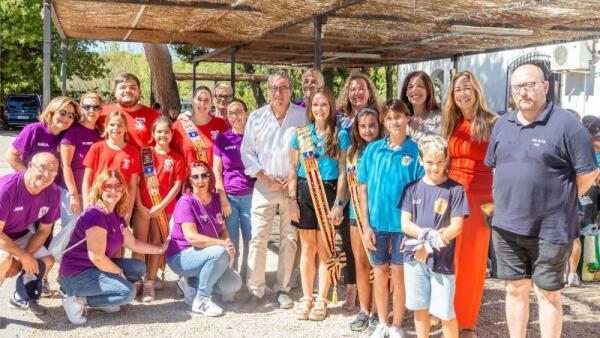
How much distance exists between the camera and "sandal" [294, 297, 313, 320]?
180 inches

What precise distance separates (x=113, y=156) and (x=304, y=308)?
72.4 inches

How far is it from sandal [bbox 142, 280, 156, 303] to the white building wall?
745 centimetres

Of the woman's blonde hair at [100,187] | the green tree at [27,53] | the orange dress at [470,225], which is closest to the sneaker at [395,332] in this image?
the orange dress at [470,225]

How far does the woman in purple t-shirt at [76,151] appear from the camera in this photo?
488 centimetres

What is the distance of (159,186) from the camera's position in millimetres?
4875

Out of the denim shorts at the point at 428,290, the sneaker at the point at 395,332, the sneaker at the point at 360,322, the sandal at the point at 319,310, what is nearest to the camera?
the denim shorts at the point at 428,290

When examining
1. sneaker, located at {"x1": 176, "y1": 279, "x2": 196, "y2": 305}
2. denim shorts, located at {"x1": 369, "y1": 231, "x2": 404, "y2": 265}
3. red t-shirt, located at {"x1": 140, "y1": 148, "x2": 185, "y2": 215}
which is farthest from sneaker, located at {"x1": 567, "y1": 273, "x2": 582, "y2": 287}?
red t-shirt, located at {"x1": 140, "y1": 148, "x2": 185, "y2": 215}

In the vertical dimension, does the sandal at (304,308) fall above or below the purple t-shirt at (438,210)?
below

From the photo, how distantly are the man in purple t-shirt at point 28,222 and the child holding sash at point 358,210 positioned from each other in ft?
Answer: 6.71

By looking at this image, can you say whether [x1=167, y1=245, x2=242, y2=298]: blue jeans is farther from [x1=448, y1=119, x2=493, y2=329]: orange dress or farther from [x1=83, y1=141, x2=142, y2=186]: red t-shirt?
[x1=448, y1=119, x2=493, y2=329]: orange dress

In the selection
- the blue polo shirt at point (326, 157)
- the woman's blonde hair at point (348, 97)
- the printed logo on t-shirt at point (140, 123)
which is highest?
the woman's blonde hair at point (348, 97)

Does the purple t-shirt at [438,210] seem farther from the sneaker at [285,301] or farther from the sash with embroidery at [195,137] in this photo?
the sash with embroidery at [195,137]

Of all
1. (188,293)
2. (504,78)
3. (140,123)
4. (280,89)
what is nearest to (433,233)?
(280,89)

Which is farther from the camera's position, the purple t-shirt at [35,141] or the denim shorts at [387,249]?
the purple t-shirt at [35,141]
